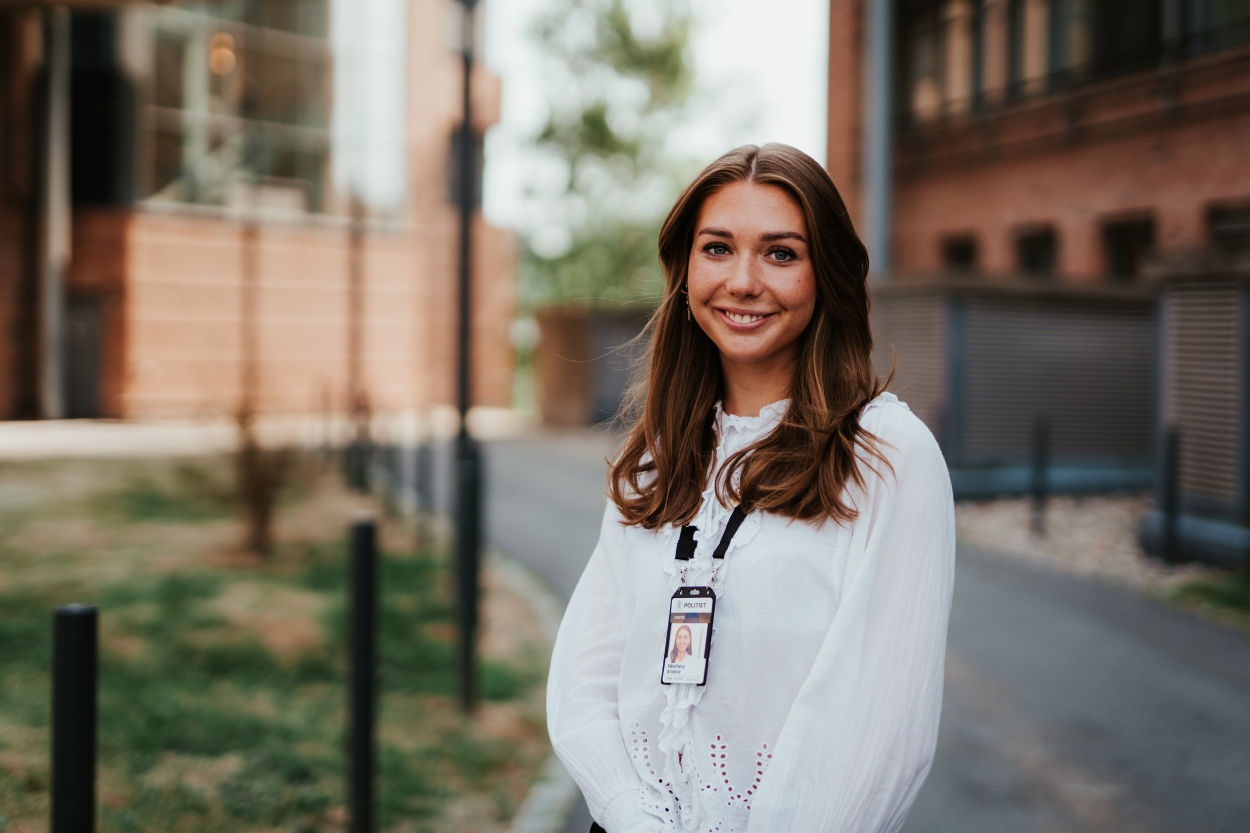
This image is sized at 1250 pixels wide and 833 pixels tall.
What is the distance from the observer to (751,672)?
1832 mm

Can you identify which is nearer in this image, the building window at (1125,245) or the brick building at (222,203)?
the building window at (1125,245)

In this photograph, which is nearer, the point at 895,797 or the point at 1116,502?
the point at 895,797

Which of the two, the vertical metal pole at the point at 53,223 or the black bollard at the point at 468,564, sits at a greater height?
the vertical metal pole at the point at 53,223

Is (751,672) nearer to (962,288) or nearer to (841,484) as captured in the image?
(841,484)

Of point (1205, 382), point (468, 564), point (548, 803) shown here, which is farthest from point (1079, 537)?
point (548, 803)

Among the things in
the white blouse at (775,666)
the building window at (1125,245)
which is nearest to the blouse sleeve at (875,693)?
the white blouse at (775,666)

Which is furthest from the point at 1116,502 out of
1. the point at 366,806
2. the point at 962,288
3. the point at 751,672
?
the point at 751,672

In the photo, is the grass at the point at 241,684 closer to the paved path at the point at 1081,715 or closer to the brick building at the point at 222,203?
the paved path at the point at 1081,715

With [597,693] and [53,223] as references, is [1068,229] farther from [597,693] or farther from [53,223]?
[53,223]

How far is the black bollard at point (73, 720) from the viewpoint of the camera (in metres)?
2.27

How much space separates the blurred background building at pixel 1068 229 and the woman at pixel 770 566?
211 inches

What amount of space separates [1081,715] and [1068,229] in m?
→ 13.9

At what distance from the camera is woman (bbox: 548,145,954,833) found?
5.54ft

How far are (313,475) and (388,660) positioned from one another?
7193mm
